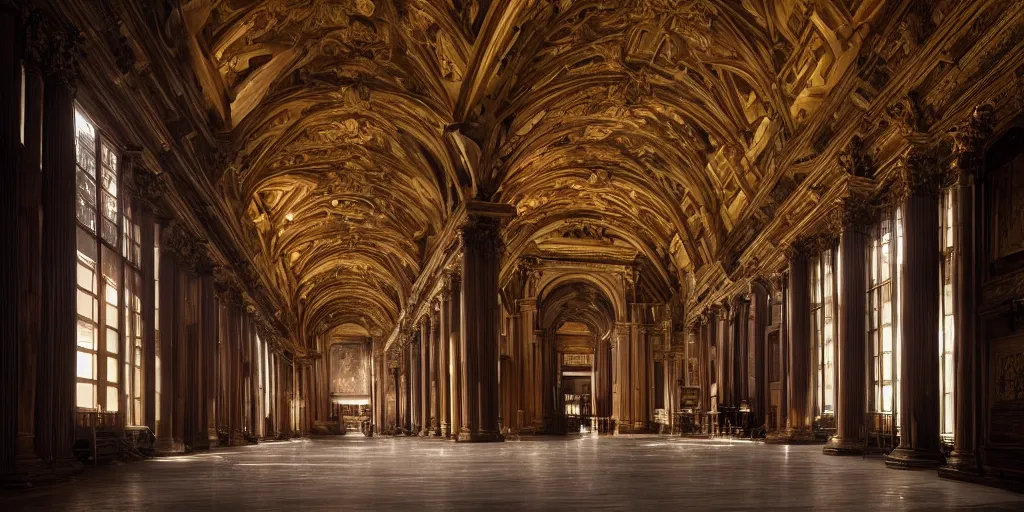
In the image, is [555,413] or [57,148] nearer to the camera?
[57,148]

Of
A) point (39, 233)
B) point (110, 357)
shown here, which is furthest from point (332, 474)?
point (110, 357)

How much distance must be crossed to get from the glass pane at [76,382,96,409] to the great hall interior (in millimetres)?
64

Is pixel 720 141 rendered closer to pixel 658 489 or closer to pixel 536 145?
pixel 536 145

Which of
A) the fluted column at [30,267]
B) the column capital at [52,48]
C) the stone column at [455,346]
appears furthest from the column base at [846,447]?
the column capital at [52,48]

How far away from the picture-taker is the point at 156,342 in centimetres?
2014

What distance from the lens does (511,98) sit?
2362 centimetres

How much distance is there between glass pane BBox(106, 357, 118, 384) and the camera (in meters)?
15.7

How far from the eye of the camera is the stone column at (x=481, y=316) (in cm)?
2319

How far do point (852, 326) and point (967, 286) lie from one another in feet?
24.0

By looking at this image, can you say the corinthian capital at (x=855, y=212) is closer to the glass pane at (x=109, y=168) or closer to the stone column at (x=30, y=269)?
the glass pane at (x=109, y=168)

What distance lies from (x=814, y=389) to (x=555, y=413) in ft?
74.5

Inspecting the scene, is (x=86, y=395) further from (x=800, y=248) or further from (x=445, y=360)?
(x=445, y=360)

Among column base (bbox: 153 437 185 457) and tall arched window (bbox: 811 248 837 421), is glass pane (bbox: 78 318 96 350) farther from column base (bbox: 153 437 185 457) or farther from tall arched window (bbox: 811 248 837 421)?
tall arched window (bbox: 811 248 837 421)

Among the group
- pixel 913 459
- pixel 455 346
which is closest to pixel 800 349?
pixel 455 346
